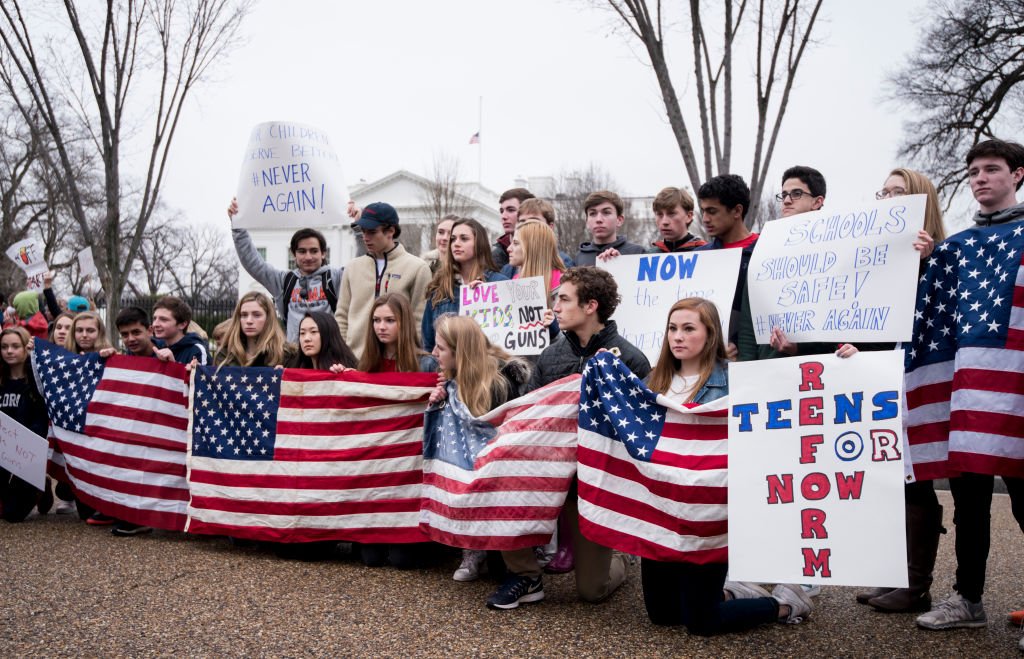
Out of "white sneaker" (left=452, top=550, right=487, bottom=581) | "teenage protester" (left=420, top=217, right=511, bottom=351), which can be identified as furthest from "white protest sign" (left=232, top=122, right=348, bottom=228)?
"white sneaker" (left=452, top=550, right=487, bottom=581)

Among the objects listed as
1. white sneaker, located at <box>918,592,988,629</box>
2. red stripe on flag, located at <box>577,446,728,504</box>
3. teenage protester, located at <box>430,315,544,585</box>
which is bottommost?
white sneaker, located at <box>918,592,988,629</box>

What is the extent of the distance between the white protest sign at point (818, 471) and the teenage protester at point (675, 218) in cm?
184

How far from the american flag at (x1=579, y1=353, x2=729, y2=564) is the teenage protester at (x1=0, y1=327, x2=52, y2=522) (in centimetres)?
467

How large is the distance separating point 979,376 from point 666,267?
74.1 inches

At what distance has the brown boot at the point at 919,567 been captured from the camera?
14.5 feet

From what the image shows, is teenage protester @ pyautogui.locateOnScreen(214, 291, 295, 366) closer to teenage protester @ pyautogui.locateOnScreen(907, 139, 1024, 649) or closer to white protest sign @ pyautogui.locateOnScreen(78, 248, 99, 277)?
teenage protester @ pyautogui.locateOnScreen(907, 139, 1024, 649)

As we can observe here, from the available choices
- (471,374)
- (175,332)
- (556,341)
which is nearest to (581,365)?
(556,341)

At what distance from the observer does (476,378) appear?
4.99 m

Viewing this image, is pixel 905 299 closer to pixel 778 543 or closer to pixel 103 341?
pixel 778 543

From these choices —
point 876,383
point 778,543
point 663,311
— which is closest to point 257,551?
point 663,311

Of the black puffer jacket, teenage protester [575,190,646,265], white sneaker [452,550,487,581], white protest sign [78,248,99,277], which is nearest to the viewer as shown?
the black puffer jacket

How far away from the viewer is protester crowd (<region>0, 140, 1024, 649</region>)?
163 inches

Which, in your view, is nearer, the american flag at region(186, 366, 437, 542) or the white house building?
the american flag at region(186, 366, 437, 542)

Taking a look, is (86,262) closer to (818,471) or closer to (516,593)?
(516,593)
